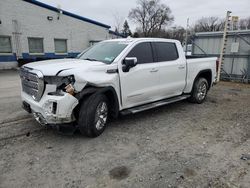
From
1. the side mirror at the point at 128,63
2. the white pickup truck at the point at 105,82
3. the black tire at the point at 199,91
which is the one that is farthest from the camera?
the black tire at the point at 199,91

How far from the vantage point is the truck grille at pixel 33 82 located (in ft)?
13.0

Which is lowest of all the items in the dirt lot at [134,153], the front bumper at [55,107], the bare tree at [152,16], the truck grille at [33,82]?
the dirt lot at [134,153]

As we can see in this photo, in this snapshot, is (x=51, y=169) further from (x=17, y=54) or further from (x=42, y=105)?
(x=17, y=54)

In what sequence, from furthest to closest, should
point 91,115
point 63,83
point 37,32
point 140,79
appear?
point 37,32, point 140,79, point 91,115, point 63,83

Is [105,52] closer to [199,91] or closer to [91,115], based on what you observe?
[91,115]

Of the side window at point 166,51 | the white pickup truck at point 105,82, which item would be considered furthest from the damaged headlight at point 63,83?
the side window at point 166,51

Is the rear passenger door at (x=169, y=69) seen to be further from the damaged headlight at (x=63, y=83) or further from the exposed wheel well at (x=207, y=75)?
the damaged headlight at (x=63, y=83)

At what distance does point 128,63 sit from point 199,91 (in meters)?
3.29

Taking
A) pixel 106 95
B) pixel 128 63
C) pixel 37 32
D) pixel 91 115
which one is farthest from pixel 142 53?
pixel 37 32

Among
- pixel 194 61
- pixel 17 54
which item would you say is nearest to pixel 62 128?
pixel 194 61

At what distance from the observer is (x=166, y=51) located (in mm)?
5883

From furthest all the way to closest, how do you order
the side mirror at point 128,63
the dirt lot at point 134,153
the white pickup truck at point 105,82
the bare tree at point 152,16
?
1. the bare tree at point 152,16
2. the side mirror at point 128,63
3. the white pickup truck at point 105,82
4. the dirt lot at point 134,153

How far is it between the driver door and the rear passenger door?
0.21 metres

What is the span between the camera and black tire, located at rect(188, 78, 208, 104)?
684 centimetres
